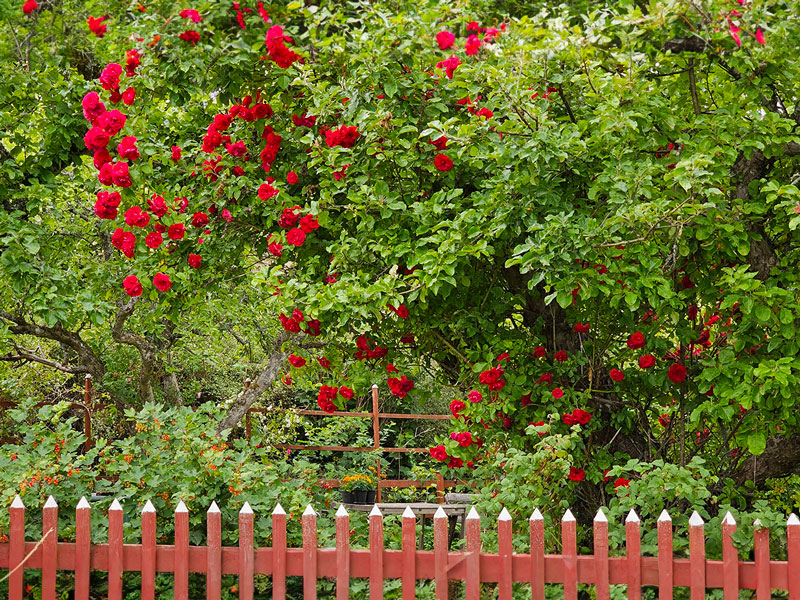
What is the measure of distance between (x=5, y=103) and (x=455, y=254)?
10.5 feet

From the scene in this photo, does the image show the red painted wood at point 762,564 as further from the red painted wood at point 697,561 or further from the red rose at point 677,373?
the red rose at point 677,373

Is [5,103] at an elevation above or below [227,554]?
above

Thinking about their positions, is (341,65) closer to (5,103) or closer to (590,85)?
(590,85)

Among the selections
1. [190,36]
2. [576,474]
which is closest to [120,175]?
[190,36]

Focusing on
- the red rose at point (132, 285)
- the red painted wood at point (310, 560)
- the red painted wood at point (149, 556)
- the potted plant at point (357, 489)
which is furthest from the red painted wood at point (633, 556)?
the potted plant at point (357, 489)

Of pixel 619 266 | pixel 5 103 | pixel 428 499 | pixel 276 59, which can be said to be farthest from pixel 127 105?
pixel 428 499

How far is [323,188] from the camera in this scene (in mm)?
4203

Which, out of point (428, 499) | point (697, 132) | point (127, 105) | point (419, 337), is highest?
point (127, 105)

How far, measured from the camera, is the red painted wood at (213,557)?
3.05 m

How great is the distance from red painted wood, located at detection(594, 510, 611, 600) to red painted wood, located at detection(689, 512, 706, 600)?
28 cm

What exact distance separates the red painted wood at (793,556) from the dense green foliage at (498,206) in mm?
→ 619

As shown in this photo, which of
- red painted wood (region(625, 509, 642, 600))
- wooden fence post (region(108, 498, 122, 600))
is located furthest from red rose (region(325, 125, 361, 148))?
red painted wood (region(625, 509, 642, 600))

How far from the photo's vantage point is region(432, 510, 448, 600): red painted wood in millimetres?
2948

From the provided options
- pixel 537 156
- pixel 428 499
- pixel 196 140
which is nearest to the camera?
pixel 537 156
